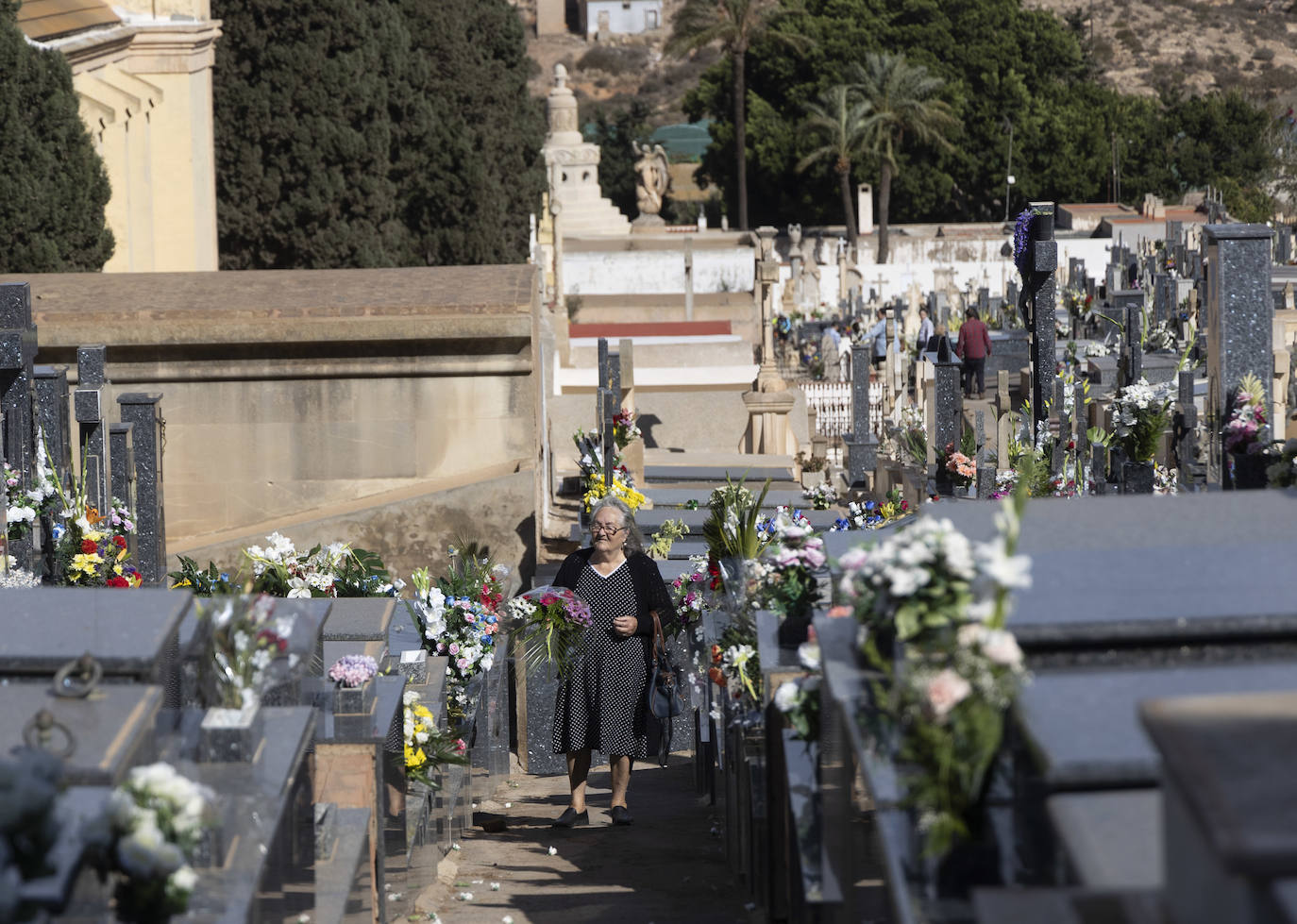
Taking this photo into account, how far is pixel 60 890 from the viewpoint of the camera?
2867 mm

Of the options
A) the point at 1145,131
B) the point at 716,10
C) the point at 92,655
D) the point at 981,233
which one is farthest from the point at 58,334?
the point at 1145,131

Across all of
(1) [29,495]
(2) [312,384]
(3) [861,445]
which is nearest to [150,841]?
(1) [29,495]

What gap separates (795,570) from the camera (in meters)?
5.48

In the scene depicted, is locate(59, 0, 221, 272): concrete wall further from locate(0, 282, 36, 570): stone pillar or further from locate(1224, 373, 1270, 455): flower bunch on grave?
locate(1224, 373, 1270, 455): flower bunch on grave

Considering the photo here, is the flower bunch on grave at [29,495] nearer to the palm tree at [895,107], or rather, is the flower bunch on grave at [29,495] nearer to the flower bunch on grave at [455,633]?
the flower bunch on grave at [455,633]

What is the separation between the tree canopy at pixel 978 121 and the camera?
194 ft

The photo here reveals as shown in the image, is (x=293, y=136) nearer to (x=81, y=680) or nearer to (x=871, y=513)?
(x=871, y=513)

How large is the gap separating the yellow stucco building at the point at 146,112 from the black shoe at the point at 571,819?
1150 centimetres

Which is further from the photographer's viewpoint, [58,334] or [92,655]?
[58,334]

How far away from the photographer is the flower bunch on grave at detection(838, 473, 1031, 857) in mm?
3027

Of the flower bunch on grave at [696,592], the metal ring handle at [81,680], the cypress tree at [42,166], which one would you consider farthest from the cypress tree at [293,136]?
the metal ring handle at [81,680]

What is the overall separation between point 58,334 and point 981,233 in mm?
43270

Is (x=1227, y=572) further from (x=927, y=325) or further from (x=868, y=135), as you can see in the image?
(x=868, y=135)

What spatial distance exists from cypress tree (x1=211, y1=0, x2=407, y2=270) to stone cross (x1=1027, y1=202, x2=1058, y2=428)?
1455 cm
